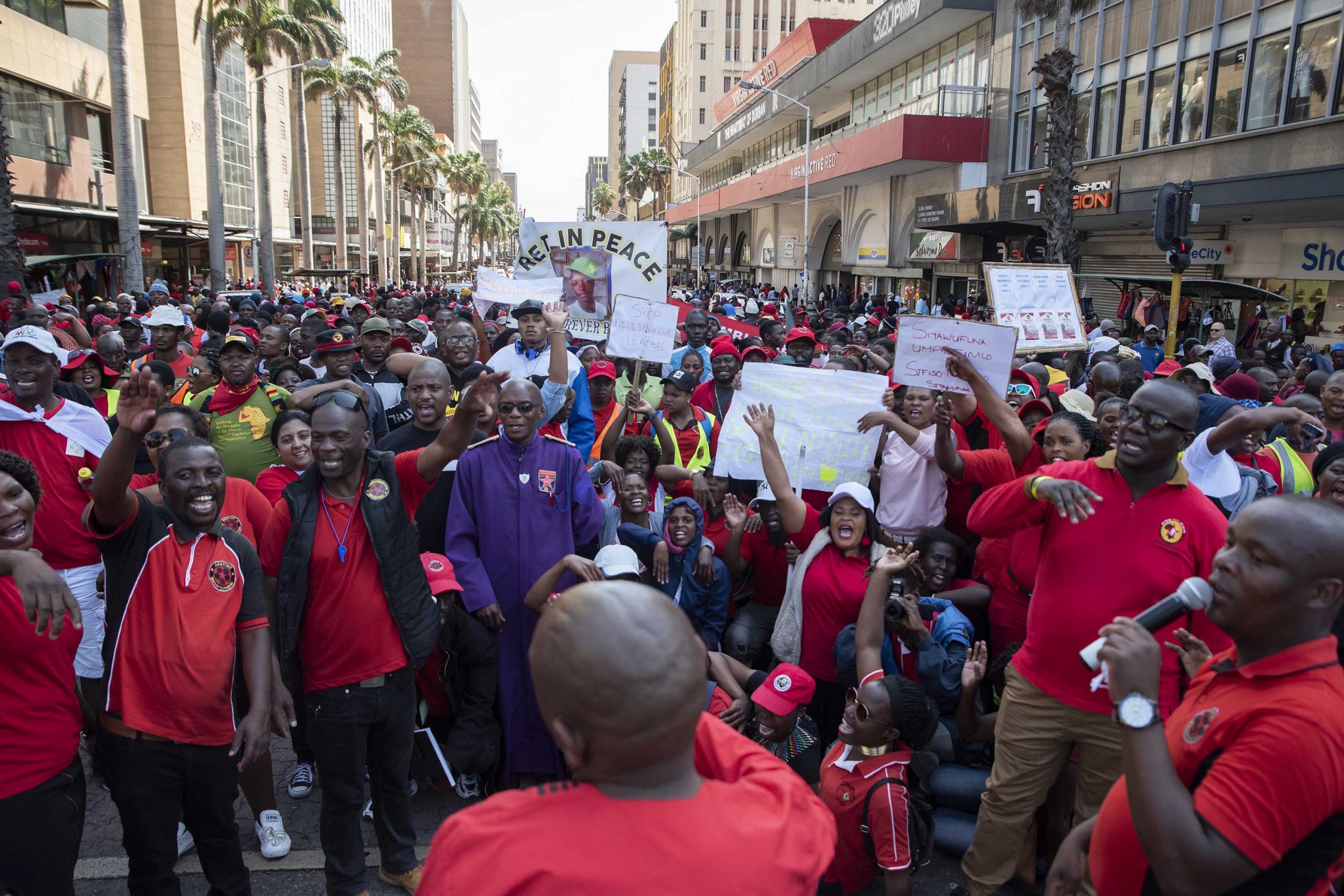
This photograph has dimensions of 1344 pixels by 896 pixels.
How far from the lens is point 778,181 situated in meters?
38.0

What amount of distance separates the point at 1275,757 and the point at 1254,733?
0.22 feet

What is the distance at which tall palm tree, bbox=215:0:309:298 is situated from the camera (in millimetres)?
28484

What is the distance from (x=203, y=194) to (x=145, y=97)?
6.45 meters

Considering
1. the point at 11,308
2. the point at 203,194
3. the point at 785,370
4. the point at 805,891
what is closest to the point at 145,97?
the point at 203,194

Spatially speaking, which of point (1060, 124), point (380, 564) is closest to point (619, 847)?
point (380, 564)

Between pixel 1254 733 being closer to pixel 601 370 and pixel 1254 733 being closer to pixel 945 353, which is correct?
pixel 945 353

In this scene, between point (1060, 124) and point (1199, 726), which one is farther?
point (1060, 124)

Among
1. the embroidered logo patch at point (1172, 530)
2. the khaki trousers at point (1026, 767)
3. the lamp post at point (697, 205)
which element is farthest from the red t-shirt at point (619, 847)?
the lamp post at point (697, 205)

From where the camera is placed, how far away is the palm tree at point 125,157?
19.5 m

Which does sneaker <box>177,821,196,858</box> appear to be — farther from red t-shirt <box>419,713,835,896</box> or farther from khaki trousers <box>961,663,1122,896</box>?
khaki trousers <box>961,663,1122,896</box>

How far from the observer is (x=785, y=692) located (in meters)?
3.74

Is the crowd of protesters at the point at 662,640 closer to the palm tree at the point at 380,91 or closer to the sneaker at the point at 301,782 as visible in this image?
the sneaker at the point at 301,782

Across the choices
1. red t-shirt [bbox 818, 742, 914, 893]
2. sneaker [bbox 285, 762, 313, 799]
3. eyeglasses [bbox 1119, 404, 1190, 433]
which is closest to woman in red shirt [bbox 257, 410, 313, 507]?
sneaker [bbox 285, 762, 313, 799]

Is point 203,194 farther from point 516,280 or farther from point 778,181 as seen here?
point 516,280
